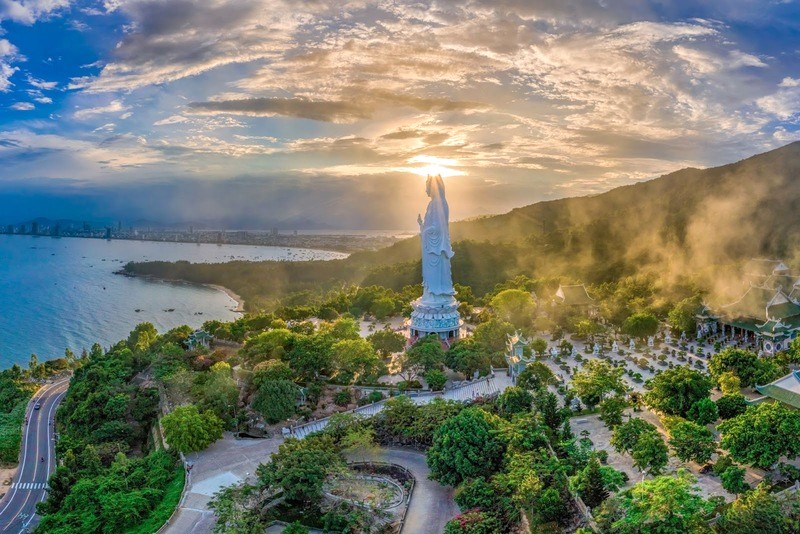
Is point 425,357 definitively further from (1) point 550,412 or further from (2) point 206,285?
(2) point 206,285

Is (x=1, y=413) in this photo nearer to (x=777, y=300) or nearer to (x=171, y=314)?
(x=171, y=314)

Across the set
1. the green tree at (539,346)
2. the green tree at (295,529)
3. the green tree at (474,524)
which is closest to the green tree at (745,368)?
the green tree at (539,346)

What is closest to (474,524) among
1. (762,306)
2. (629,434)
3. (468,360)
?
(629,434)

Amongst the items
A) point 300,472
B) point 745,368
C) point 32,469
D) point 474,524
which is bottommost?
point 32,469

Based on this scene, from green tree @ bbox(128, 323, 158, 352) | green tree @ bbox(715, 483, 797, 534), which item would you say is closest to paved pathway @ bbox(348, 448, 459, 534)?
green tree @ bbox(715, 483, 797, 534)

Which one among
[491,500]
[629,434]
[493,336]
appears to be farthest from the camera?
[493,336]

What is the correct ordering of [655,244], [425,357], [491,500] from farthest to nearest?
[655,244]
[425,357]
[491,500]
